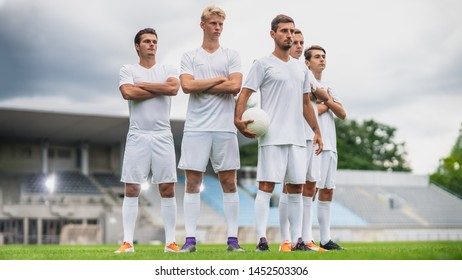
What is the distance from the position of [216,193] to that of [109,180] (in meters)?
5.03

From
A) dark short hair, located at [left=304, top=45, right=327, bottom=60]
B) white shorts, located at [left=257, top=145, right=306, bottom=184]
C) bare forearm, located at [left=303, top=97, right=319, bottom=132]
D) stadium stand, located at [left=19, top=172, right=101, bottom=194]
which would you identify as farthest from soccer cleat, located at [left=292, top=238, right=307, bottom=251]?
stadium stand, located at [left=19, top=172, right=101, bottom=194]

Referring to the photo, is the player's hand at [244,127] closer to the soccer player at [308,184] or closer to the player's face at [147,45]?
the soccer player at [308,184]

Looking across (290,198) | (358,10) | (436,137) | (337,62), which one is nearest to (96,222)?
(436,137)

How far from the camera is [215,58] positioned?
6.70 m

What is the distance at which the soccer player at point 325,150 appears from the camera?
7.68 metres

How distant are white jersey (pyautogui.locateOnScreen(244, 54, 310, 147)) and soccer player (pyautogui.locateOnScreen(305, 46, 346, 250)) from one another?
955 millimetres

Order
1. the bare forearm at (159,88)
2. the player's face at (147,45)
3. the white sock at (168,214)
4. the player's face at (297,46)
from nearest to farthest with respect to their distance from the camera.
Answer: the bare forearm at (159,88), the player's face at (147,45), the white sock at (168,214), the player's face at (297,46)

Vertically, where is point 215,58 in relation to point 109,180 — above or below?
above

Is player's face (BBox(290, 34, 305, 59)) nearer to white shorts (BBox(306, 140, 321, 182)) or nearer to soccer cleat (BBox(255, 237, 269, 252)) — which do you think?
white shorts (BBox(306, 140, 321, 182))

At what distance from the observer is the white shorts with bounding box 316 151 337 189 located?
769cm

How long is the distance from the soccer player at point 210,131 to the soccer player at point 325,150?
1417 millimetres

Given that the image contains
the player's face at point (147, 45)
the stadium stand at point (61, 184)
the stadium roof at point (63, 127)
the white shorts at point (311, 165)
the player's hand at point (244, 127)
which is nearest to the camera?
the player's hand at point (244, 127)

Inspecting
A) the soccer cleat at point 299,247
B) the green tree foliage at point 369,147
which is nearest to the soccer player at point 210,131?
the soccer cleat at point 299,247
